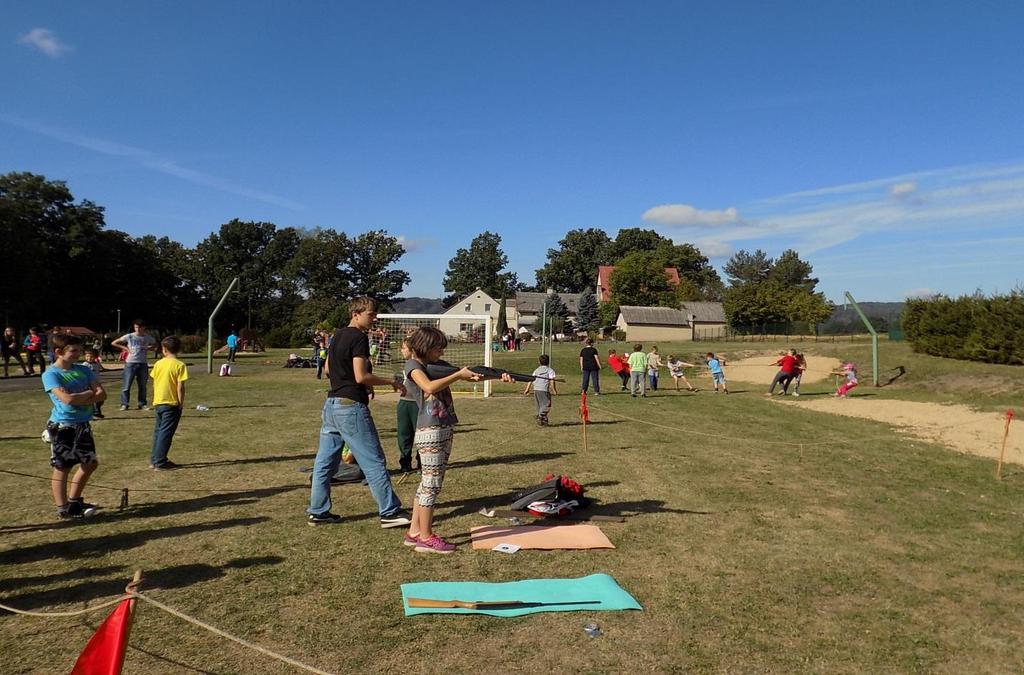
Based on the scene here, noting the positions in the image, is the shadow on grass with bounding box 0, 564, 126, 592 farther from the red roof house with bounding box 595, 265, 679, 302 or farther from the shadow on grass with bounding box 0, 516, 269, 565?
the red roof house with bounding box 595, 265, 679, 302

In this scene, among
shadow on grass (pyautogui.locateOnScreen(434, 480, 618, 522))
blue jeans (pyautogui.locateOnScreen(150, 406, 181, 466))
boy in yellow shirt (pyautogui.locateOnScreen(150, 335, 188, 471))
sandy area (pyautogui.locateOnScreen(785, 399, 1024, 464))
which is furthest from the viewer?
sandy area (pyautogui.locateOnScreen(785, 399, 1024, 464))

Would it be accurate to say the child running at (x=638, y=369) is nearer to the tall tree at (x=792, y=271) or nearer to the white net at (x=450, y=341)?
the white net at (x=450, y=341)

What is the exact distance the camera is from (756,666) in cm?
398

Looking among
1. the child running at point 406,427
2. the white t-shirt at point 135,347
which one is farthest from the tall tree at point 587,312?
the child running at point 406,427

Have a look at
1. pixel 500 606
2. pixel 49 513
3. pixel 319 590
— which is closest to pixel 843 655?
pixel 500 606

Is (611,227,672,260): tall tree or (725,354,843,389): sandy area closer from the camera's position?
(725,354,843,389): sandy area

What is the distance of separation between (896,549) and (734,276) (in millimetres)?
126943

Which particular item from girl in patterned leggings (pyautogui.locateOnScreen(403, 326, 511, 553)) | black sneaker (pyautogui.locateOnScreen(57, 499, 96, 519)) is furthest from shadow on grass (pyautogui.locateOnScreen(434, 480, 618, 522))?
black sneaker (pyautogui.locateOnScreen(57, 499, 96, 519))

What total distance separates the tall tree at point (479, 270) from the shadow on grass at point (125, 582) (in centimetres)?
11952

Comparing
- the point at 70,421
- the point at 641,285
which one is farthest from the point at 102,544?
the point at 641,285

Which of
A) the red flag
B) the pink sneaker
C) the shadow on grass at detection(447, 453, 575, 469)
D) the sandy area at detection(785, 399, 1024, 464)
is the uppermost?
the red flag

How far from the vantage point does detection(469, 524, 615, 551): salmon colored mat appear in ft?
19.9

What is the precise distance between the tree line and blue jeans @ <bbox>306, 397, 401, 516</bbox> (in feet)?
152

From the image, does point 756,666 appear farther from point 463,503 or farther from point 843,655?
point 463,503
